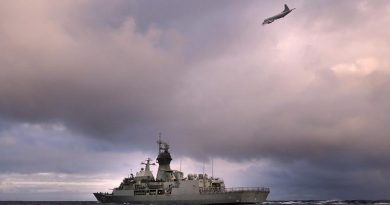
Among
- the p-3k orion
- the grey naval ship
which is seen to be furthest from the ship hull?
the p-3k orion

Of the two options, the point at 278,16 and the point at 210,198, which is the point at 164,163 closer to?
the point at 210,198

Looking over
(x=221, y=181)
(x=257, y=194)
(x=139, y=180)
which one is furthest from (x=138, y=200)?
(x=257, y=194)

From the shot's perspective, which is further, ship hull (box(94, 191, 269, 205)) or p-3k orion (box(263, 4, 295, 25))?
ship hull (box(94, 191, 269, 205))

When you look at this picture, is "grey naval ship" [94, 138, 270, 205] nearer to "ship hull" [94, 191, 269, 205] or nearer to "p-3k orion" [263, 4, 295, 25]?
"ship hull" [94, 191, 269, 205]

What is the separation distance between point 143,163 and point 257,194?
33.0 m

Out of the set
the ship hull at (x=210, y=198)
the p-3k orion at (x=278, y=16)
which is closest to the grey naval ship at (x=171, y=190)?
the ship hull at (x=210, y=198)

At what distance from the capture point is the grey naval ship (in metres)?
93.9

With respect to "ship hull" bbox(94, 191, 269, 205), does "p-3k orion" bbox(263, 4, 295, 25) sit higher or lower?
higher

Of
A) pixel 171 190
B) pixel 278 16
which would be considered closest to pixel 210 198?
pixel 171 190

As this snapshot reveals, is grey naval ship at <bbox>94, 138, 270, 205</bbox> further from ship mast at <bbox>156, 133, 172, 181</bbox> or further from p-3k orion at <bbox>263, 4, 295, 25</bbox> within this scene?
p-3k orion at <bbox>263, 4, 295, 25</bbox>

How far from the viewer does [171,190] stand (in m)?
99.9

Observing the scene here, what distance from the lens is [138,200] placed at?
4154 inches

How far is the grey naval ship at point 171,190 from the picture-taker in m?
93.9

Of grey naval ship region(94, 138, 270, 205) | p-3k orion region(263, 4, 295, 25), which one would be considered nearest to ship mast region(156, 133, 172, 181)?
grey naval ship region(94, 138, 270, 205)
